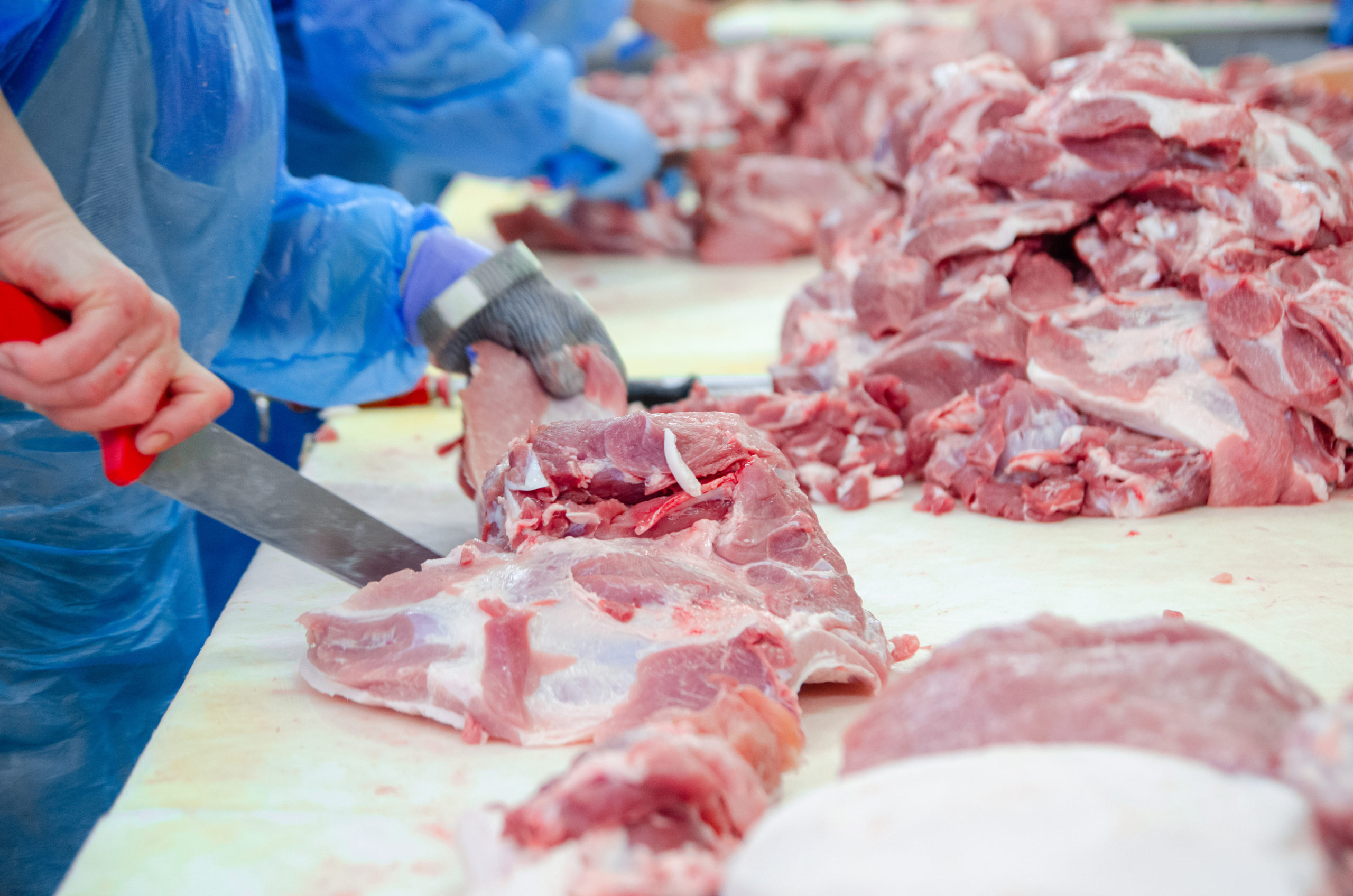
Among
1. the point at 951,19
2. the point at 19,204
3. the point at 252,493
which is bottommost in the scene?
the point at 951,19

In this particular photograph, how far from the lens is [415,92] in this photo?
3697 mm

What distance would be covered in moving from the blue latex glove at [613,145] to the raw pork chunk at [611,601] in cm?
307

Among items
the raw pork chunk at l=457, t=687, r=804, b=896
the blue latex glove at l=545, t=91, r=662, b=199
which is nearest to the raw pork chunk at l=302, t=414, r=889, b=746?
the raw pork chunk at l=457, t=687, r=804, b=896

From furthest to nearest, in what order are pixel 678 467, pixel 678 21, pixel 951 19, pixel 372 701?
pixel 951 19 → pixel 678 21 → pixel 678 467 → pixel 372 701

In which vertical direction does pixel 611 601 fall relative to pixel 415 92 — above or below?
below

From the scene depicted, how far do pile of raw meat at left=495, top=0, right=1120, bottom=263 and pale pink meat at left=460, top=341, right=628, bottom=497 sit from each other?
272cm

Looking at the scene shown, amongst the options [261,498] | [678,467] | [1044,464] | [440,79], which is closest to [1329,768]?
[678,467]

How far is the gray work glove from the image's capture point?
2240mm

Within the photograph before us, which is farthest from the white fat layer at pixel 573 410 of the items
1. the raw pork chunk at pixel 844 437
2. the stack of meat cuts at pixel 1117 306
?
the stack of meat cuts at pixel 1117 306

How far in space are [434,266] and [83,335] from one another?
1088mm

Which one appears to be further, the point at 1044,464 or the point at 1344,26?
the point at 1344,26

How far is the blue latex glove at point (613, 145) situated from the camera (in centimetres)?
478

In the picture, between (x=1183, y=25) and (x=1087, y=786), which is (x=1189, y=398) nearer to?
(x=1087, y=786)

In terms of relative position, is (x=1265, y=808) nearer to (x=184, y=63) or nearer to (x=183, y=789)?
(x=183, y=789)
